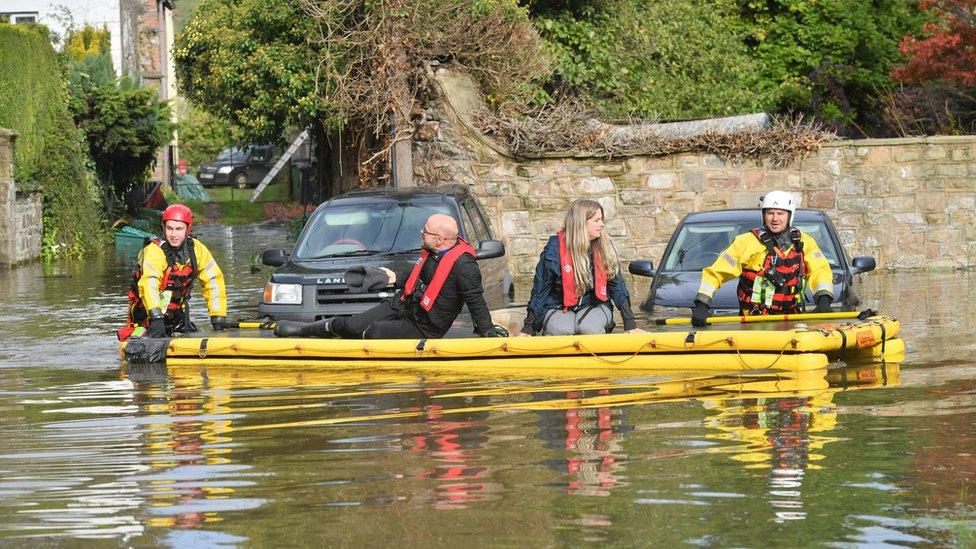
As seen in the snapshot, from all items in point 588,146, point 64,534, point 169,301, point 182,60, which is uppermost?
point 182,60

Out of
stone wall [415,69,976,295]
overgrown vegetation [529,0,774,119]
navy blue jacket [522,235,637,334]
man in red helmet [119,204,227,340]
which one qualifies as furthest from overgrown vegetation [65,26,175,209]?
navy blue jacket [522,235,637,334]

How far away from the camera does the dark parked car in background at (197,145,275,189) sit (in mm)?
62469

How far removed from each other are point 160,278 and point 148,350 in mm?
622

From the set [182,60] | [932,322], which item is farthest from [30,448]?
[182,60]

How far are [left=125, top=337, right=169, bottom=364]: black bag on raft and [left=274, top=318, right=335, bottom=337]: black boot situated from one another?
0.98 meters

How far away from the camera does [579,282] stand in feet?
38.6

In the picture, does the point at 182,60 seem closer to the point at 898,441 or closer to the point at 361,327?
the point at 361,327

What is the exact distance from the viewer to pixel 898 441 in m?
8.38

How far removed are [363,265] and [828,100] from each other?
23.0 m

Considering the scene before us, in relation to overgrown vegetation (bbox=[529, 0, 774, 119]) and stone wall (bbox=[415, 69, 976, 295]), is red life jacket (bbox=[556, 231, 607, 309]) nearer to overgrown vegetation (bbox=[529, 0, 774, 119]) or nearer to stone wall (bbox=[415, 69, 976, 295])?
stone wall (bbox=[415, 69, 976, 295])

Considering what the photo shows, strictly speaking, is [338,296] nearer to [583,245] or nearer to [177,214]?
[177,214]

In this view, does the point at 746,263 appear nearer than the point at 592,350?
No

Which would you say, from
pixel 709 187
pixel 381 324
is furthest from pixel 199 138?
pixel 381 324

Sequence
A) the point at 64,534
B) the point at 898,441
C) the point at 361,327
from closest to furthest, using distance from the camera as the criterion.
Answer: the point at 64,534, the point at 898,441, the point at 361,327
